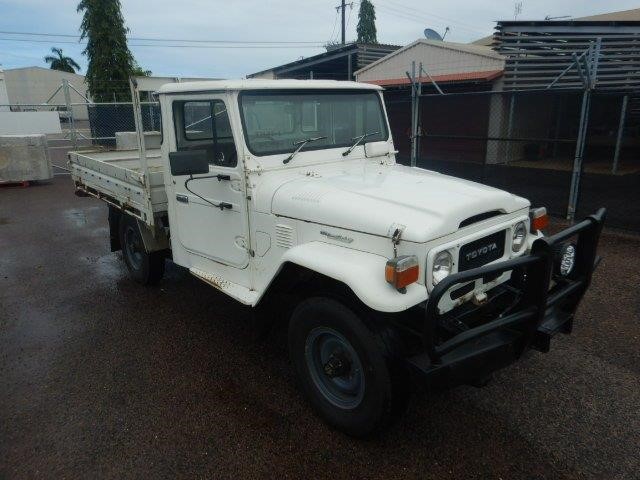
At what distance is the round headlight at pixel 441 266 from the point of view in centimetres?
270

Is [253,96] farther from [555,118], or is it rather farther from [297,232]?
[555,118]

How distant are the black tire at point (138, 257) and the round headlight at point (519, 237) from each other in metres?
3.68

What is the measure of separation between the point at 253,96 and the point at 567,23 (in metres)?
10.00

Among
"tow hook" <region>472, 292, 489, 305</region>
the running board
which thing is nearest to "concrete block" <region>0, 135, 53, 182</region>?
the running board

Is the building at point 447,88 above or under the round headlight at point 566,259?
above

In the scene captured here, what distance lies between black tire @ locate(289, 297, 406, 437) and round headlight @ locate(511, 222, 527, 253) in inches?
52.7

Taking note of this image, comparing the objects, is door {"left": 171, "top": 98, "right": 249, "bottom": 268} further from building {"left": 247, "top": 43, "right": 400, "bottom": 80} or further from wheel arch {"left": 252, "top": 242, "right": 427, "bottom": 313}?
building {"left": 247, "top": 43, "right": 400, "bottom": 80}

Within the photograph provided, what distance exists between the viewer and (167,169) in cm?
415

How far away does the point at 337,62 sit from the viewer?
18.5 meters

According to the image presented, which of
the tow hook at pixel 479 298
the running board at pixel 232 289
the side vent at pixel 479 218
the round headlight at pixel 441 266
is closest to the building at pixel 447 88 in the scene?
the running board at pixel 232 289

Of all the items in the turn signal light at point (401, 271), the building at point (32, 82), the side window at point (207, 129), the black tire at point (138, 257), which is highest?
the building at point (32, 82)

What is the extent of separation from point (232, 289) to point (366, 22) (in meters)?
40.1

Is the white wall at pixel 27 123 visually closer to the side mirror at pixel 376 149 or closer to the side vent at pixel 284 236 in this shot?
the side mirror at pixel 376 149

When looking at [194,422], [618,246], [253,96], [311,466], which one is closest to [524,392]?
[311,466]
